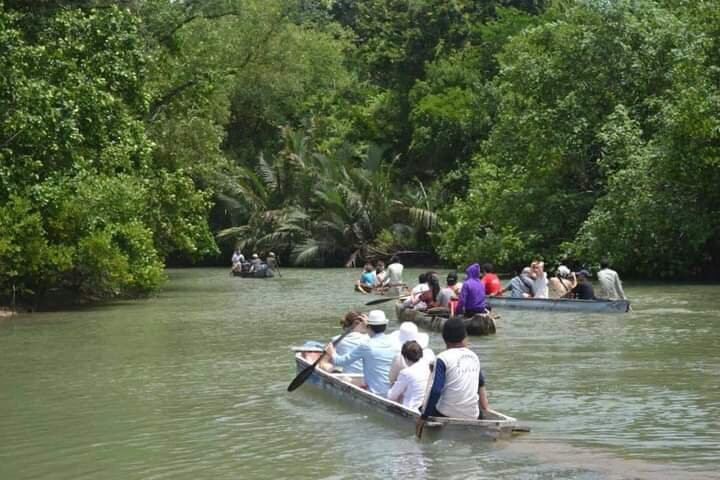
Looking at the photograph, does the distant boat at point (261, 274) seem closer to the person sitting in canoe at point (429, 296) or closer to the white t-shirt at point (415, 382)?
the person sitting in canoe at point (429, 296)

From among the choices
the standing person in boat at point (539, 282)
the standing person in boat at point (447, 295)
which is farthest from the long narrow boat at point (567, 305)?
the standing person in boat at point (447, 295)

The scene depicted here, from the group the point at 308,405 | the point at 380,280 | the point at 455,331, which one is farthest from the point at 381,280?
the point at 455,331

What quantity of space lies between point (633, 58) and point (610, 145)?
3.27 m

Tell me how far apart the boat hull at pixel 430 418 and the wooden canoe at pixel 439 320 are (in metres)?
5.92

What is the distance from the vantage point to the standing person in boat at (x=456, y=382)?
38.0 ft

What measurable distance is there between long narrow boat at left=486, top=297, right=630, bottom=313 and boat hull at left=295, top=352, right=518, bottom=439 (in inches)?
455

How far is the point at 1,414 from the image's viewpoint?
595 inches

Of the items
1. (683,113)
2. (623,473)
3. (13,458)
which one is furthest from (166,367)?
(683,113)

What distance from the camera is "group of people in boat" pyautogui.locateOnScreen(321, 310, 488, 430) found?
11695 mm

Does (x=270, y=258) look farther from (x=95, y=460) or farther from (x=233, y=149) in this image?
(x=95, y=460)

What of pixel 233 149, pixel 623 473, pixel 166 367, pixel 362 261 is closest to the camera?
pixel 623 473

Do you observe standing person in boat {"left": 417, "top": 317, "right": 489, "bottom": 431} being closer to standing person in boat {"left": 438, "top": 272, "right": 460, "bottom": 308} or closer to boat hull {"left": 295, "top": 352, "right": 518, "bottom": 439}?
boat hull {"left": 295, "top": 352, "right": 518, "bottom": 439}

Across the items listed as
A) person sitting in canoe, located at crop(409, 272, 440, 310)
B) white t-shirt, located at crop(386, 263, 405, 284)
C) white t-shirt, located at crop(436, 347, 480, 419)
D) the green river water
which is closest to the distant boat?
white t-shirt, located at crop(386, 263, 405, 284)

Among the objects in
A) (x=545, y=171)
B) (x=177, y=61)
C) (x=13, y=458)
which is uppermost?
(x=177, y=61)
